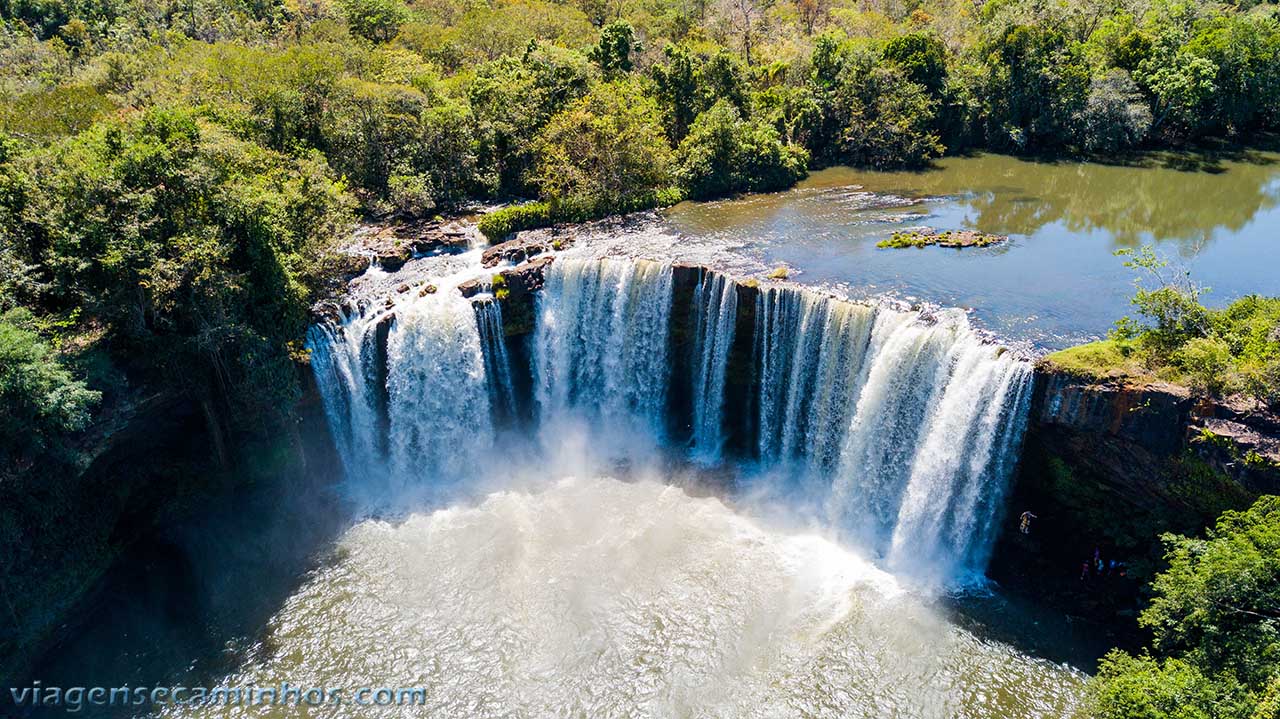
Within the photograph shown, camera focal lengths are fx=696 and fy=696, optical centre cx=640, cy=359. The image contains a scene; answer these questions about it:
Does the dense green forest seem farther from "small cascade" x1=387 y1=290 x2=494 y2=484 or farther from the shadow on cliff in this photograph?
"small cascade" x1=387 y1=290 x2=494 y2=484

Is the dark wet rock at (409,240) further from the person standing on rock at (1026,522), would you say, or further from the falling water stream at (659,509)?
the person standing on rock at (1026,522)

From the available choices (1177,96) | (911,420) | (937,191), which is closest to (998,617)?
(911,420)

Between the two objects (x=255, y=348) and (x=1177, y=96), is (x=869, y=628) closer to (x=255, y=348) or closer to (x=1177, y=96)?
(x=255, y=348)

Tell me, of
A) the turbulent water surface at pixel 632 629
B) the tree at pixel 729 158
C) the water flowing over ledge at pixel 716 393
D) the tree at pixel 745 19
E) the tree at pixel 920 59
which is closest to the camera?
the turbulent water surface at pixel 632 629

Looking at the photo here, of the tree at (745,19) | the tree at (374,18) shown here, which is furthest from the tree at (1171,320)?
the tree at (374,18)

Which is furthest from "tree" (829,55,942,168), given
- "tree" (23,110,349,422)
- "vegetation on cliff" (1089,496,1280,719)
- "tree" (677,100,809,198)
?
"tree" (23,110,349,422)

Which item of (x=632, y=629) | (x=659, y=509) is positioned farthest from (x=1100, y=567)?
(x=632, y=629)
